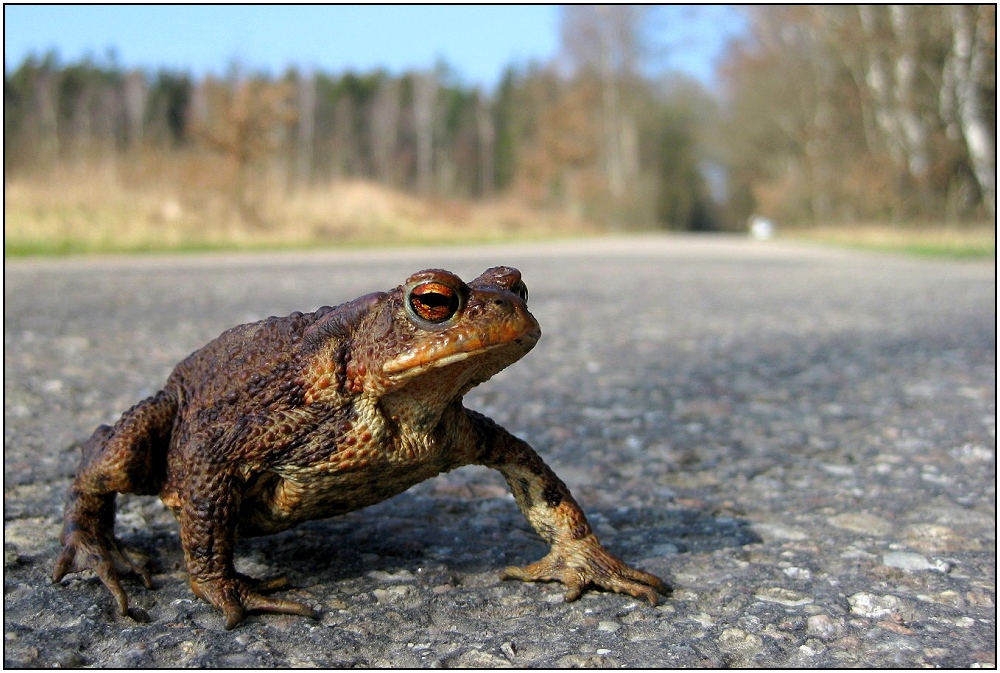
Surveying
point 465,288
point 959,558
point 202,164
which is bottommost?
point 959,558

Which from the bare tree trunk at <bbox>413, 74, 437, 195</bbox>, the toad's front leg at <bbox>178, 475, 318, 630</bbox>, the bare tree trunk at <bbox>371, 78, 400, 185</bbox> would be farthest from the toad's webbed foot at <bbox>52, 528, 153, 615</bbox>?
the bare tree trunk at <bbox>371, 78, 400, 185</bbox>

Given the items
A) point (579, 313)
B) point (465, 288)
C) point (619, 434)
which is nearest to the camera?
point (465, 288)

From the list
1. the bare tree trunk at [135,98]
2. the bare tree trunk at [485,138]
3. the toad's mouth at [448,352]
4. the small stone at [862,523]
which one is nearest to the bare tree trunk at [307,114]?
the bare tree trunk at [135,98]

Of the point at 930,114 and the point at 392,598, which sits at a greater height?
the point at 930,114

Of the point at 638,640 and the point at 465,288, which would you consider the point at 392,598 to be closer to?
the point at 638,640

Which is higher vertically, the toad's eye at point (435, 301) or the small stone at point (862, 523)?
the toad's eye at point (435, 301)

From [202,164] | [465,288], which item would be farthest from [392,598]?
[202,164]

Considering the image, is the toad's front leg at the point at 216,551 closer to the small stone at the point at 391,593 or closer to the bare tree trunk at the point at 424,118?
the small stone at the point at 391,593
